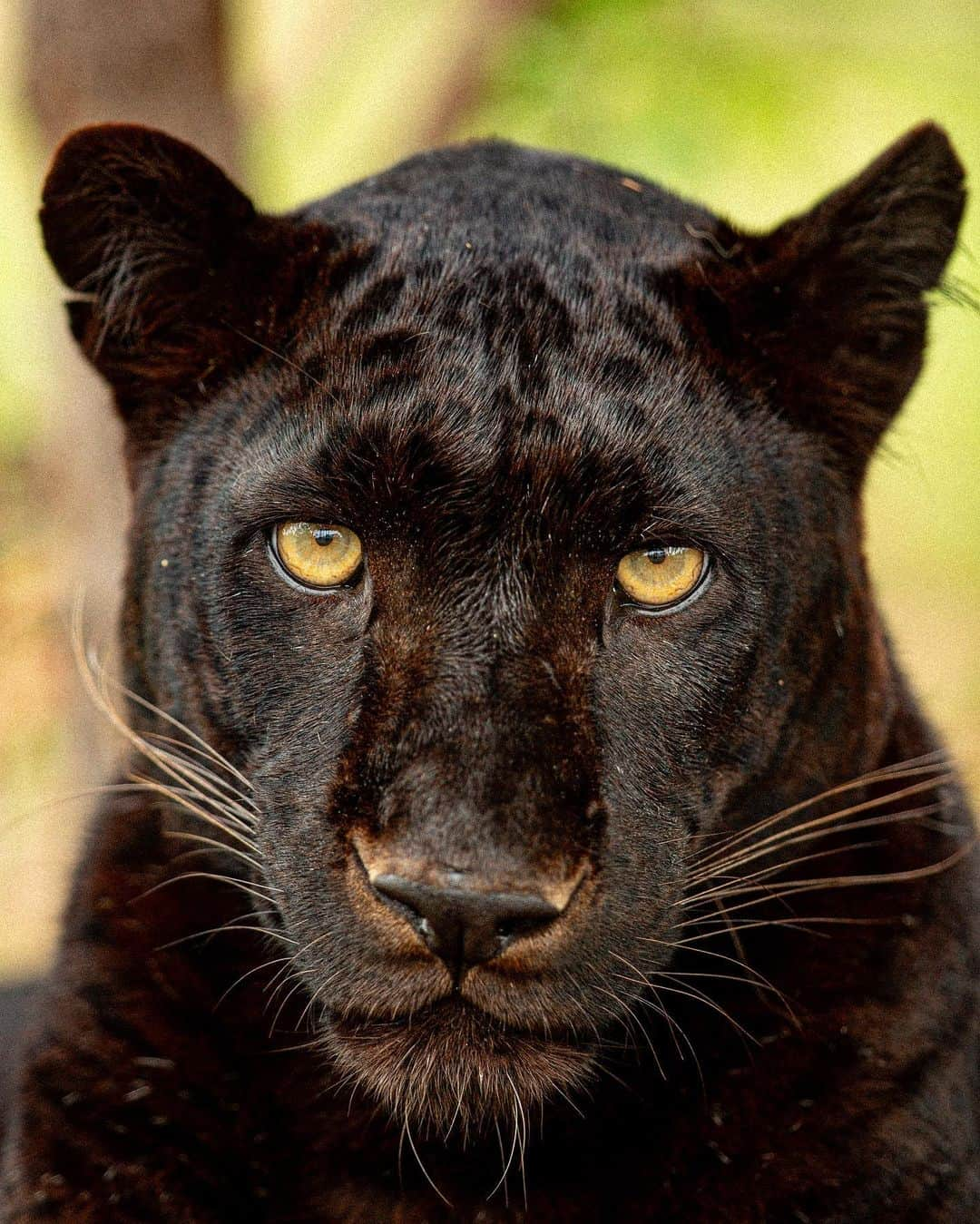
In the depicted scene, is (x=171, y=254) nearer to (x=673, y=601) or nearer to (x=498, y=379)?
(x=498, y=379)

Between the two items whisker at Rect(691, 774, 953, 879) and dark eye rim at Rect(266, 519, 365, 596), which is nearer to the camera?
dark eye rim at Rect(266, 519, 365, 596)

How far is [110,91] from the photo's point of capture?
5.88 metres

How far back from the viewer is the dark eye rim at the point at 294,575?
2.82 m

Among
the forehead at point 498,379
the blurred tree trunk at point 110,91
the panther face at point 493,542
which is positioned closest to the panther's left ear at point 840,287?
the panther face at point 493,542

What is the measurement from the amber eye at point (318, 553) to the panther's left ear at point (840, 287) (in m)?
0.82

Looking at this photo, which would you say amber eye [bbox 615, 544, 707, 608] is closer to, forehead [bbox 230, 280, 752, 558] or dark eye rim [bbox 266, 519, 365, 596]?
forehead [bbox 230, 280, 752, 558]

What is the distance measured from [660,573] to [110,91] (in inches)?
155

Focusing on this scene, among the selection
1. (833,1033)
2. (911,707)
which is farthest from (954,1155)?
(911,707)

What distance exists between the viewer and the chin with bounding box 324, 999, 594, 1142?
261 centimetres

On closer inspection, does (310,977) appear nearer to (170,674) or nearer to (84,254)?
(170,674)

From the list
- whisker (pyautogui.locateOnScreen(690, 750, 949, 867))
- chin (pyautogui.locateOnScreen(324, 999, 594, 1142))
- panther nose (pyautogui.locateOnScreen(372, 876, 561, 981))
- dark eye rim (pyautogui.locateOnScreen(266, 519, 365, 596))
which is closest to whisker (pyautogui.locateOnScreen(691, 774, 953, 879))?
whisker (pyautogui.locateOnScreen(690, 750, 949, 867))

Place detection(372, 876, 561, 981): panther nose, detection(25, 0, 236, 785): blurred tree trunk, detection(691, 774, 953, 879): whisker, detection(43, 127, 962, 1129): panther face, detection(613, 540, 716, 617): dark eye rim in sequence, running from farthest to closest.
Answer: detection(25, 0, 236, 785): blurred tree trunk < detection(691, 774, 953, 879): whisker < detection(613, 540, 716, 617): dark eye rim < detection(43, 127, 962, 1129): panther face < detection(372, 876, 561, 981): panther nose

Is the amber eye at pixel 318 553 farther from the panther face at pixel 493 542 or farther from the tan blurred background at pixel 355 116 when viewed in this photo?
the tan blurred background at pixel 355 116

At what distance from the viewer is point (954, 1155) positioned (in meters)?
2.96
